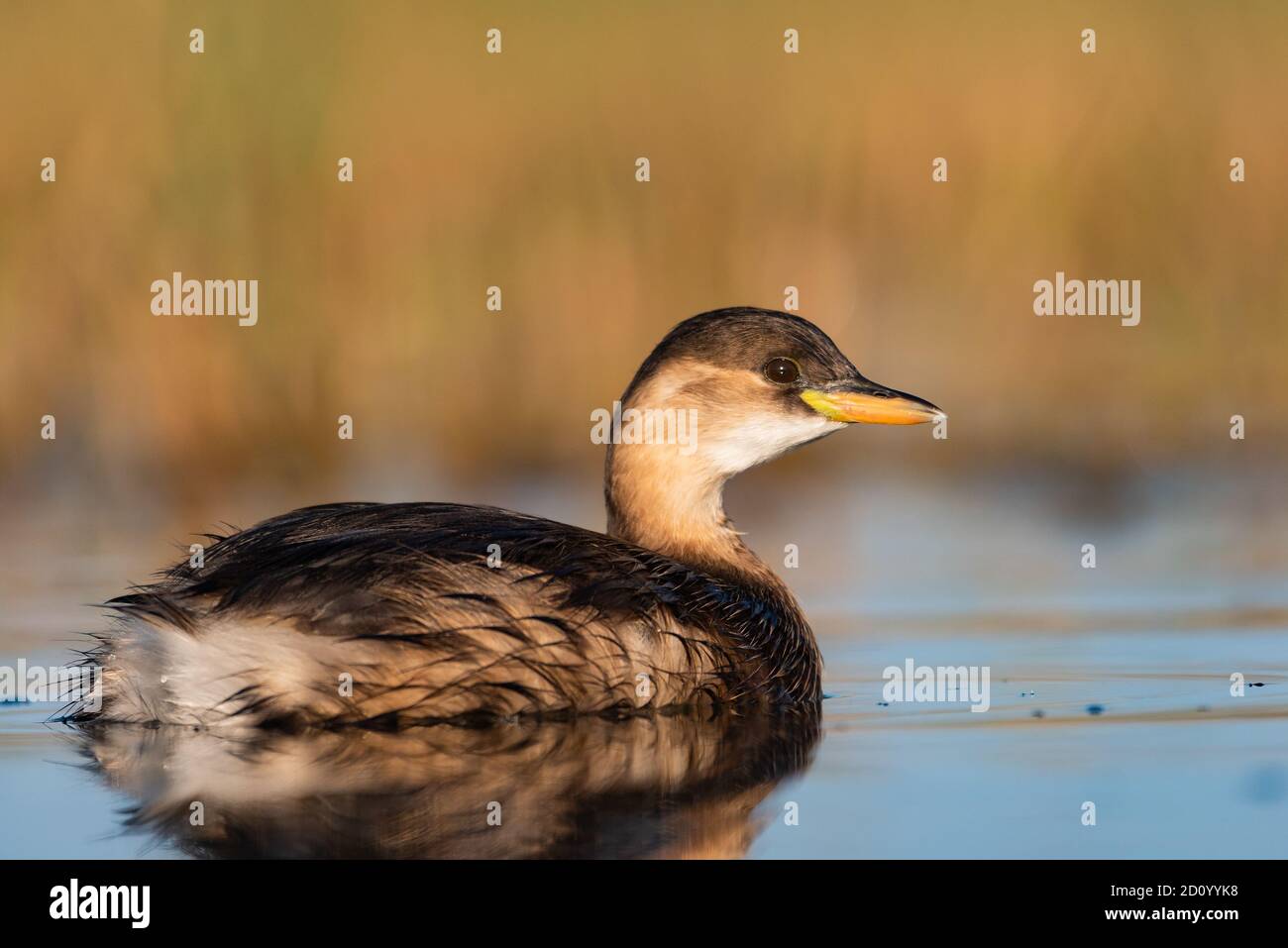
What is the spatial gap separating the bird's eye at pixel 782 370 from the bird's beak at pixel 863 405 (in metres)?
0.08

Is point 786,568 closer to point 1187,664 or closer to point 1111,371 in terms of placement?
point 1187,664

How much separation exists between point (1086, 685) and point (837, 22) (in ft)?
26.5

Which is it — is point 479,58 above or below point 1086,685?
above

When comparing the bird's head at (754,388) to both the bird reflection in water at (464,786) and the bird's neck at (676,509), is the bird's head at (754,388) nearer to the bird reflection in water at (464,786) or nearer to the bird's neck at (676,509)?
the bird's neck at (676,509)

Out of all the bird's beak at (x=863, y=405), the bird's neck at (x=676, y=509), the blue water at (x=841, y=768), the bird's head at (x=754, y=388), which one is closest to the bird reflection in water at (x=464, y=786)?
the blue water at (x=841, y=768)

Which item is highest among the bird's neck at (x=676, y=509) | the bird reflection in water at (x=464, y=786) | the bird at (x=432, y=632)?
the bird's neck at (x=676, y=509)

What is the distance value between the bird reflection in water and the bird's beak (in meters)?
1.51

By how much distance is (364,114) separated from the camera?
13883 millimetres

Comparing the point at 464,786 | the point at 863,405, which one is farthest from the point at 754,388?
the point at 464,786

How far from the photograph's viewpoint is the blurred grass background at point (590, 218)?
1317 cm

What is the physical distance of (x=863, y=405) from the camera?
8.53 metres

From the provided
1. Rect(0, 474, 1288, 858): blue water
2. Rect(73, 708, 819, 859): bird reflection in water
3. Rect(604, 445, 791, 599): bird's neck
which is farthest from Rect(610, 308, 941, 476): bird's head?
Rect(73, 708, 819, 859): bird reflection in water

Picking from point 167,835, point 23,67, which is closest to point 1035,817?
point 167,835

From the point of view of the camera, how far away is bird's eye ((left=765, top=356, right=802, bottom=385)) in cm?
857
